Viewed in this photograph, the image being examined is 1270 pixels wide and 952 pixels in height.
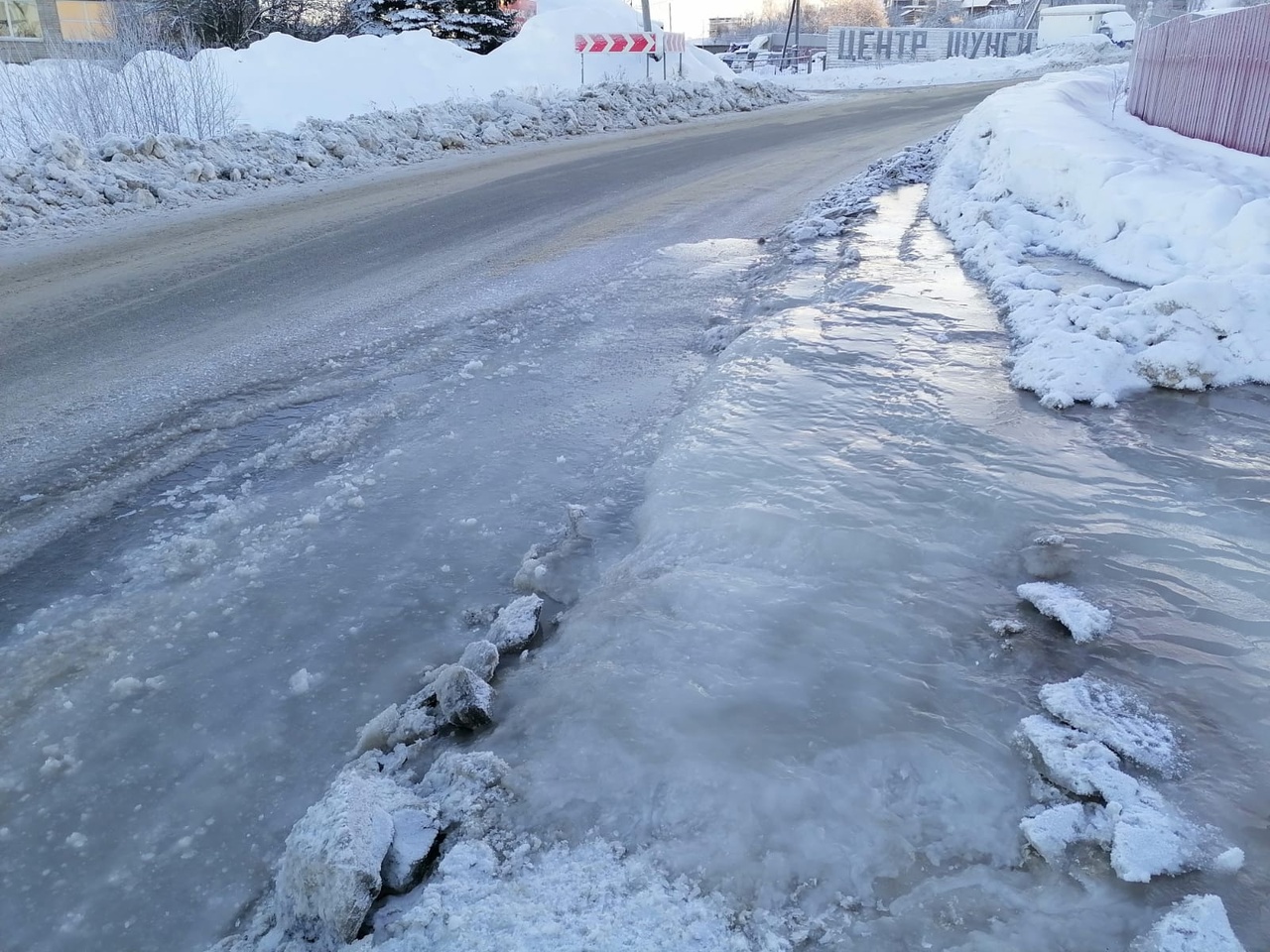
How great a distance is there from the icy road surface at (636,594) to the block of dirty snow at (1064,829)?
0.15ft

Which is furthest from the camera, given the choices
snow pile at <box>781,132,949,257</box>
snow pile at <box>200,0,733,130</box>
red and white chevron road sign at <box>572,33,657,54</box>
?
red and white chevron road sign at <box>572,33,657,54</box>

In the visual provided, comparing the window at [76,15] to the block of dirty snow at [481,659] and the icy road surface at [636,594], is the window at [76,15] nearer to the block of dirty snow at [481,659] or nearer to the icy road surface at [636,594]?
the icy road surface at [636,594]

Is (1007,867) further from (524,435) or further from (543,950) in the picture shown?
(524,435)

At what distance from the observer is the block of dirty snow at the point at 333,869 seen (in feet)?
6.40

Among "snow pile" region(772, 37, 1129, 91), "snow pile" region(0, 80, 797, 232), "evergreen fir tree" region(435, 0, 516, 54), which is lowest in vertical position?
"snow pile" region(0, 80, 797, 232)

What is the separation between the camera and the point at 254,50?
1952 centimetres

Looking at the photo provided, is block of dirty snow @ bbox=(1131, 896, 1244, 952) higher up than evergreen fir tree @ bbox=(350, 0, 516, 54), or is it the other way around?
evergreen fir tree @ bbox=(350, 0, 516, 54)

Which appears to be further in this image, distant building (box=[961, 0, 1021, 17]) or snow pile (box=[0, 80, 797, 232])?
distant building (box=[961, 0, 1021, 17])

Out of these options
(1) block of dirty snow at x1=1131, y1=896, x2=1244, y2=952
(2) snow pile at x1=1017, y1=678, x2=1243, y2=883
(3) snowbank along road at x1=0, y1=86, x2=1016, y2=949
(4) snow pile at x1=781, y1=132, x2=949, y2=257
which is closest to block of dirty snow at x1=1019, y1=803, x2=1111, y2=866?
(2) snow pile at x1=1017, y1=678, x2=1243, y2=883

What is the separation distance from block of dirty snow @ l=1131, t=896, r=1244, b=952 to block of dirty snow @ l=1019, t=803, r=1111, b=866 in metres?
0.22

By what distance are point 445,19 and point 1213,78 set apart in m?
21.7

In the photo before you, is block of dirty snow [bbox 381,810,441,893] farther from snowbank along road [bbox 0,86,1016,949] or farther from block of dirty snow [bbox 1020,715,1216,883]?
block of dirty snow [bbox 1020,715,1216,883]

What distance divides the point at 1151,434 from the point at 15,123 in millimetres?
14235

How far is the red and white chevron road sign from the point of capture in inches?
877
